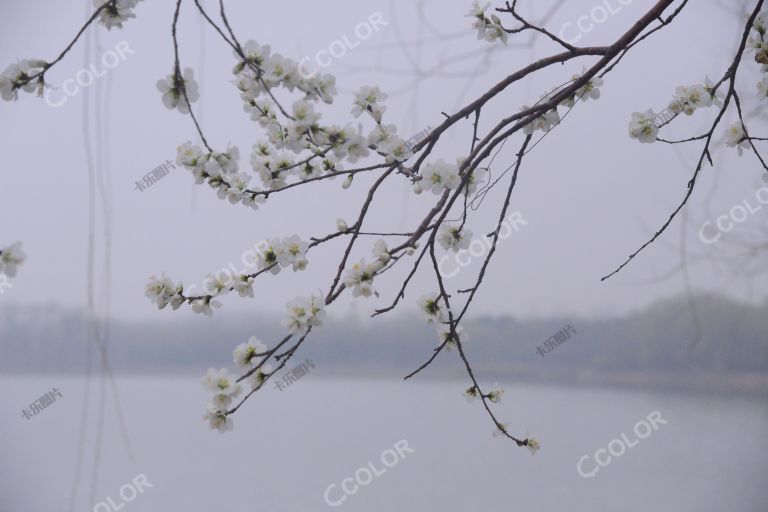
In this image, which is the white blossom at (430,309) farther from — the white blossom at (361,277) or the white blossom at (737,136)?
the white blossom at (737,136)

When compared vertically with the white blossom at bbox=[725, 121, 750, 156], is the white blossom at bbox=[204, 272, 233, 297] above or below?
above

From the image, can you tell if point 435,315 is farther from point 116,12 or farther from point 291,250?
point 116,12

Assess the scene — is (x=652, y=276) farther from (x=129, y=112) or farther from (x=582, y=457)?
(x=129, y=112)
